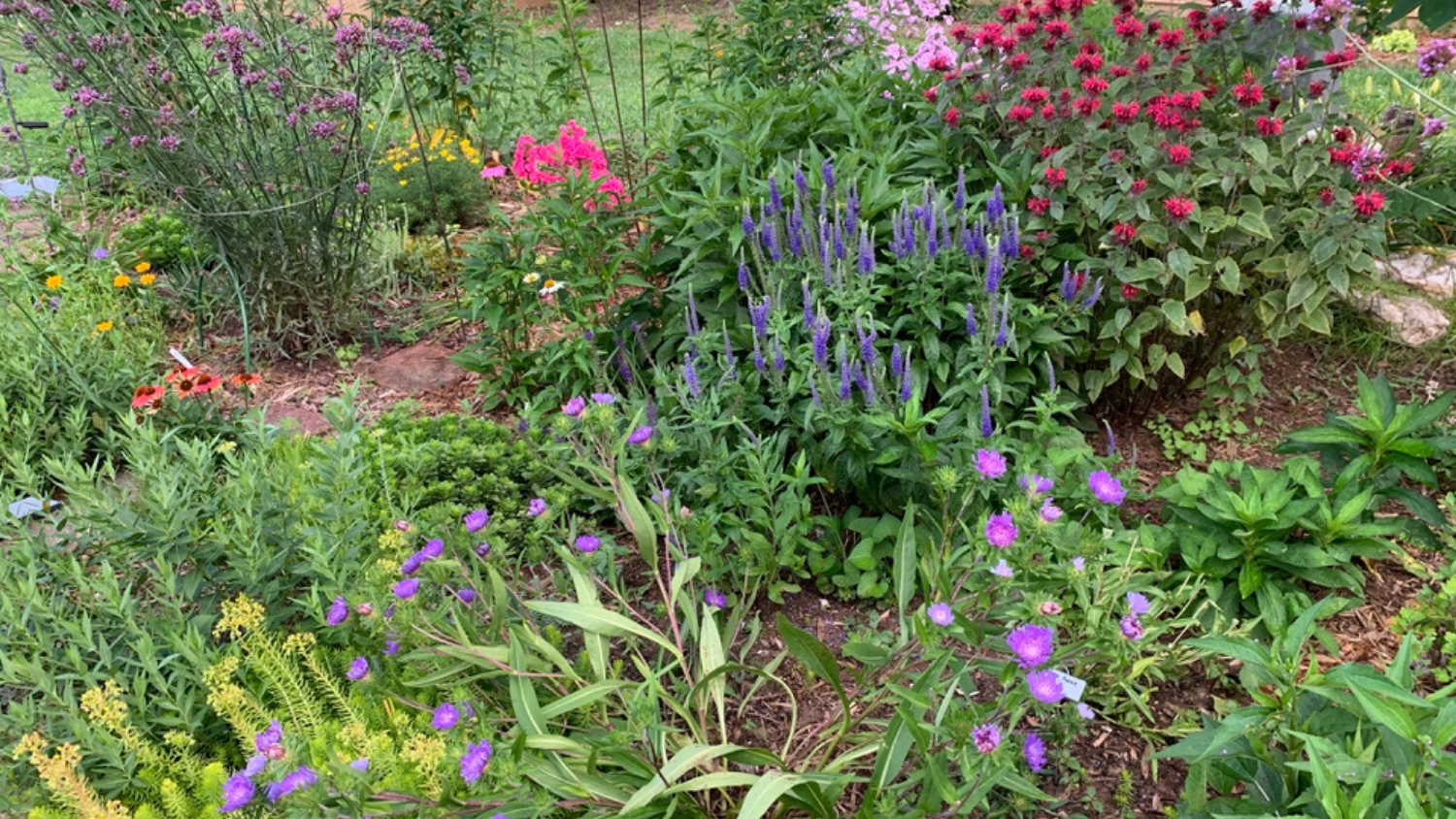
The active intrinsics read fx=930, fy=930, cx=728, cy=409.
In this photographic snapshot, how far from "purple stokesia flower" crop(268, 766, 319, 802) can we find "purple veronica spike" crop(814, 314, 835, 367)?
4.42 ft

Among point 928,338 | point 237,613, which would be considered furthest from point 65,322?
point 928,338

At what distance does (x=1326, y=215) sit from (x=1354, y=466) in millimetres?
769

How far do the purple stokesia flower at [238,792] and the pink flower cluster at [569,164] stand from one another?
2229mm

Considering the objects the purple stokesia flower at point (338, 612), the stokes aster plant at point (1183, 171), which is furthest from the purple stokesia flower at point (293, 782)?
the stokes aster plant at point (1183, 171)

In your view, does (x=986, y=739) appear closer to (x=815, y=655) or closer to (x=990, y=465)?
(x=815, y=655)

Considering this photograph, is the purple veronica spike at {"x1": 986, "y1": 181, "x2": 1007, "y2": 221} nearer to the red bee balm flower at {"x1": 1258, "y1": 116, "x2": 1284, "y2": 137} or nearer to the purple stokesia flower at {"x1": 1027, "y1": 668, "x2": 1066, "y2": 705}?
the red bee balm flower at {"x1": 1258, "y1": 116, "x2": 1284, "y2": 137}

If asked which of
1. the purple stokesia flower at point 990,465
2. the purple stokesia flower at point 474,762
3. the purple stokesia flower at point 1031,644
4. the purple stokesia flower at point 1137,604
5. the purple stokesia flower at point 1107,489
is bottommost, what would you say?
the purple stokesia flower at point 1137,604

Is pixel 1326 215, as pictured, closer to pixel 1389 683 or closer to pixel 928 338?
→ pixel 928 338

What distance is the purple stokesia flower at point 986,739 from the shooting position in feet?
4.28

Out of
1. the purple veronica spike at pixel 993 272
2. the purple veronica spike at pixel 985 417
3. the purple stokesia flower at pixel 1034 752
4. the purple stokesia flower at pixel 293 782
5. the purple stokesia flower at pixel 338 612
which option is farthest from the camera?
the purple veronica spike at pixel 993 272

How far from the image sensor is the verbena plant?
3.19m

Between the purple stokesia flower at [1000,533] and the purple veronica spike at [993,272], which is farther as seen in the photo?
the purple veronica spike at [993,272]

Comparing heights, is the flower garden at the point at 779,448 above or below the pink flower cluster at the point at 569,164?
below

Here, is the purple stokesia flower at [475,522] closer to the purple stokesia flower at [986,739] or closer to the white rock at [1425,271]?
the purple stokesia flower at [986,739]
